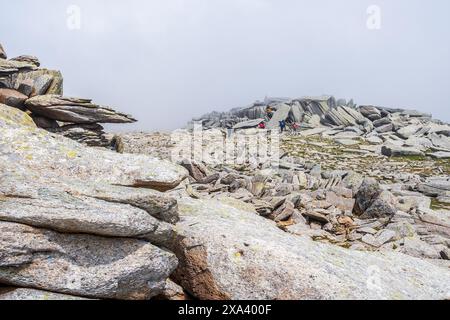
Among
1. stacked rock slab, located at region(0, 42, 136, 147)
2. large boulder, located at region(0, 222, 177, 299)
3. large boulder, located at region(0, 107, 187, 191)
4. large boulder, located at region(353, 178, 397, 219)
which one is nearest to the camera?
large boulder, located at region(0, 222, 177, 299)

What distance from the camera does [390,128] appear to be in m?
84.8

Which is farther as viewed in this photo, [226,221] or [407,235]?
[407,235]

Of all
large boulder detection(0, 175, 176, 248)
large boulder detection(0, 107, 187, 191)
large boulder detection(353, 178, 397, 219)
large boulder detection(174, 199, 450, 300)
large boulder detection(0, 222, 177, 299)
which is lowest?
large boulder detection(353, 178, 397, 219)

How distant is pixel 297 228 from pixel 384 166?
36.3 metres

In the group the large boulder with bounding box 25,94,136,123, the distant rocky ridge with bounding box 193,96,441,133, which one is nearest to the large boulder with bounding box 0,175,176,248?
the large boulder with bounding box 25,94,136,123

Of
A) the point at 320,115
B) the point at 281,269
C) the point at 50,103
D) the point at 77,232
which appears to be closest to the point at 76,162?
the point at 77,232

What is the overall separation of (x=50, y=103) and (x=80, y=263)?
1839 centimetres

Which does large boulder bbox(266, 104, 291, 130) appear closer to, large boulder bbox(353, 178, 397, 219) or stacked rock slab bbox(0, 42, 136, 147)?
large boulder bbox(353, 178, 397, 219)

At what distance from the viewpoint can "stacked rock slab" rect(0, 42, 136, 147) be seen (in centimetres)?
2353

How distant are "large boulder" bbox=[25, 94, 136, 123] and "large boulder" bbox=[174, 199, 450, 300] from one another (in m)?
16.2

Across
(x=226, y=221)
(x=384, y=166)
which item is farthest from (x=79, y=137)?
(x=384, y=166)

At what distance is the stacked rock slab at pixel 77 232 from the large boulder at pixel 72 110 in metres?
14.4

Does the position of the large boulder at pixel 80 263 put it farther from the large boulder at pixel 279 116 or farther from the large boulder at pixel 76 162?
the large boulder at pixel 279 116
